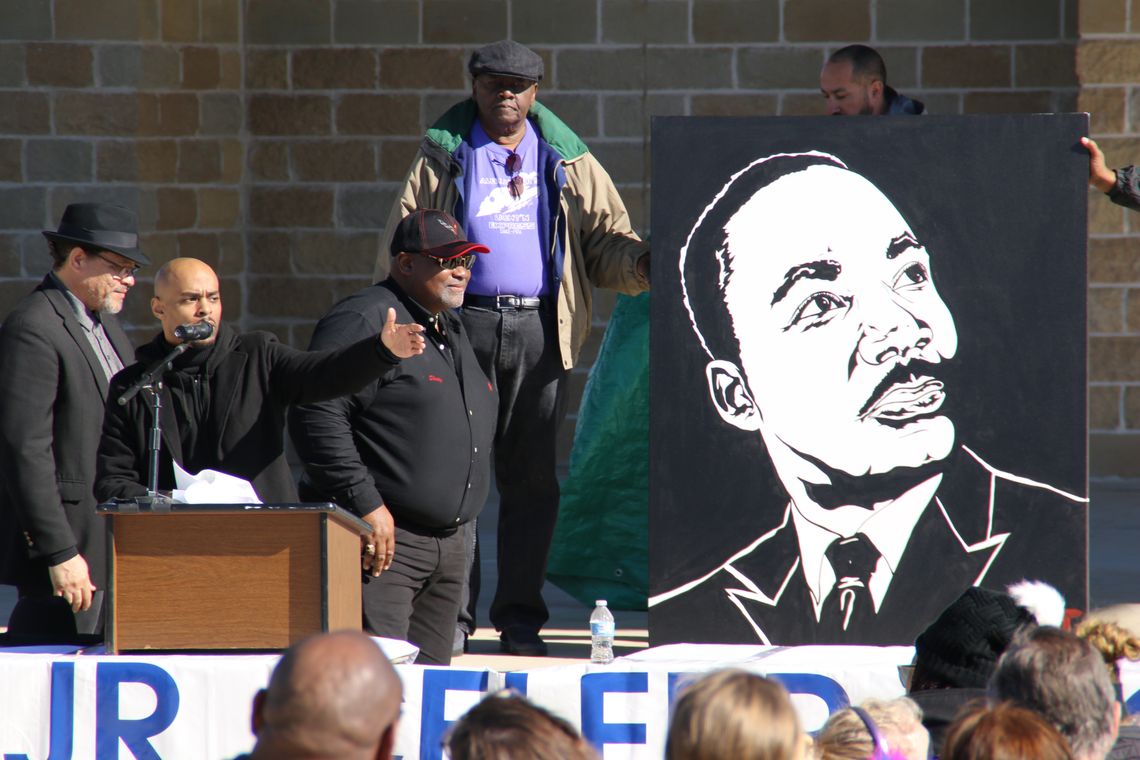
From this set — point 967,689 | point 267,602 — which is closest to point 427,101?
point 267,602

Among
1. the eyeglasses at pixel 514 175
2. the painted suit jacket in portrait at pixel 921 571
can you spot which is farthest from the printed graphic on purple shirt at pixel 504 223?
the painted suit jacket in portrait at pixel 921 571

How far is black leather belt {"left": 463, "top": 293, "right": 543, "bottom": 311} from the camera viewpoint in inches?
213

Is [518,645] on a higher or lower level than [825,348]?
lower

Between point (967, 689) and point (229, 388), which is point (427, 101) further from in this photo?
point (967, 689)

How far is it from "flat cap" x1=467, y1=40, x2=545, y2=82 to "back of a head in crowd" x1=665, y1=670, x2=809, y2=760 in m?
3.44

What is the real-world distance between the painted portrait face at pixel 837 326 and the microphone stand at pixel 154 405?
1.70 metres

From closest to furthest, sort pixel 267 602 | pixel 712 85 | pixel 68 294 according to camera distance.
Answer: pixel 267 602, pixel 68 294, pixel 712 85

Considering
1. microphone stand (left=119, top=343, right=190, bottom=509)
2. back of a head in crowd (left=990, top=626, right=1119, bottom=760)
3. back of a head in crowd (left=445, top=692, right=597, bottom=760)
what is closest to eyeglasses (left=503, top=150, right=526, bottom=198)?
microphone stand (left=119, top=343, right=190, bottom=509)

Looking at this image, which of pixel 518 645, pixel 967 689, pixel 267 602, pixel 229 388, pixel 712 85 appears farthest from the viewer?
pixel 712 85

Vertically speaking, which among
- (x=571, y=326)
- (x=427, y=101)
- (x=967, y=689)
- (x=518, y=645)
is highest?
(x=427, y=101)

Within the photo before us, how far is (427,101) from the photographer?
927 centimetres

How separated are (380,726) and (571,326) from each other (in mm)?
3301

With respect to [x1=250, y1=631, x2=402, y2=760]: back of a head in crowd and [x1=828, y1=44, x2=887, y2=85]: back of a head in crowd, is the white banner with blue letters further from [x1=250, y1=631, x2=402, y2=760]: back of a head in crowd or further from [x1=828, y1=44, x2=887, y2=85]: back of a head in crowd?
[x1=828, y1=44, x2=887, y2=85]: back of a head in crowd

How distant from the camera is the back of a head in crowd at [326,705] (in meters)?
2.26
